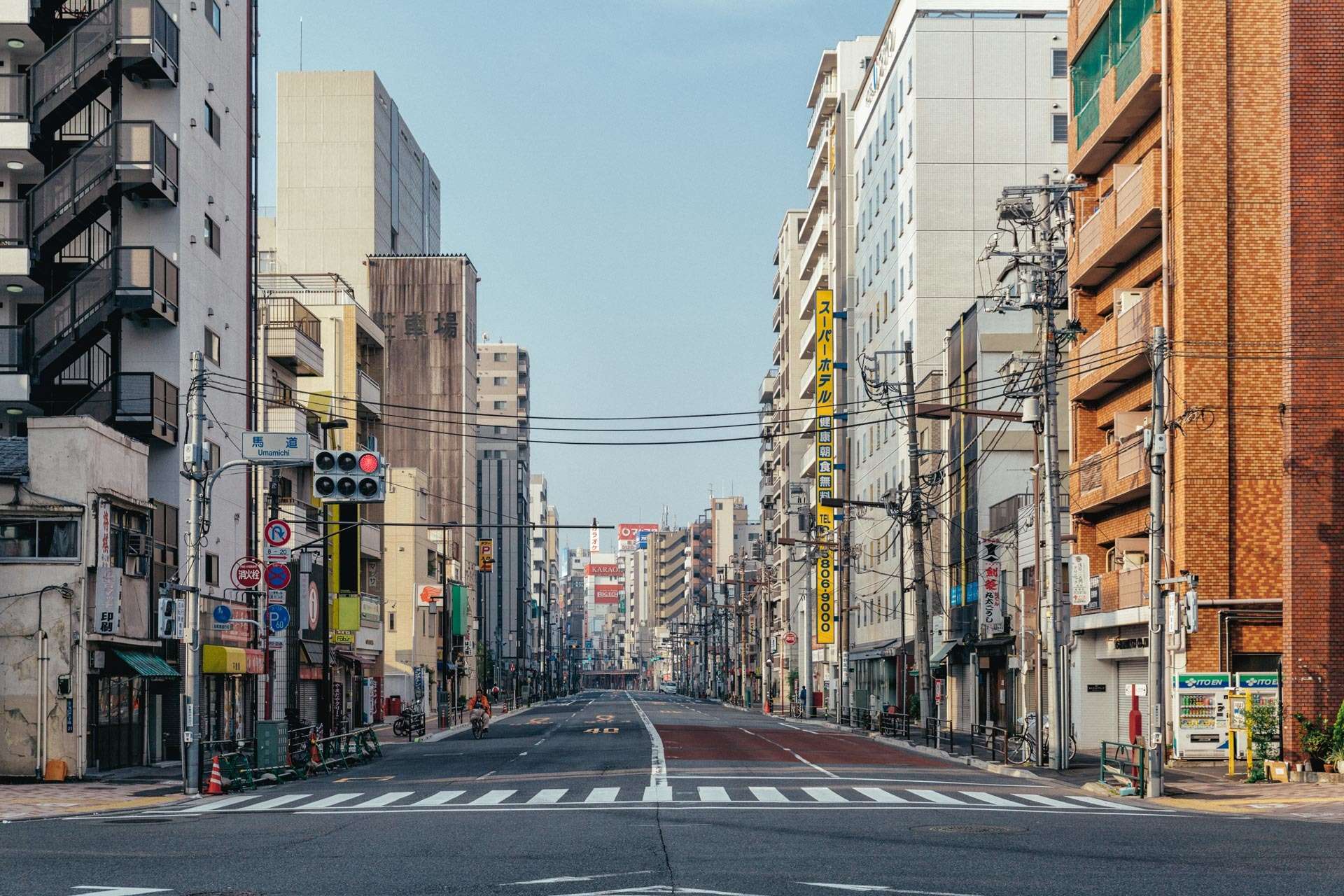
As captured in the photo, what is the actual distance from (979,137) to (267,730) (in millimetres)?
53929

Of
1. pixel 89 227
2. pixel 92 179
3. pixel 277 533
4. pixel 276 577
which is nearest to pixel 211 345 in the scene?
pixel 89 227

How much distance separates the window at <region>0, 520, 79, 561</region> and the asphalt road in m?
8.55

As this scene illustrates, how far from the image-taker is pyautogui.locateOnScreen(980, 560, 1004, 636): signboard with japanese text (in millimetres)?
54375

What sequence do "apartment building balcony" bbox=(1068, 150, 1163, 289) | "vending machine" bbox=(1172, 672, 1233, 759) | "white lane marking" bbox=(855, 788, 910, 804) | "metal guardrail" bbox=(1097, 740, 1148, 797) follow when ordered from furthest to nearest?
"apartment building balcony" bbox=(1068, 150, 1163, 289), "vending machine" bbox=(1172, 672, 1233, 759), "metal guardrail" bbox=(1097, 740, 1148, 797), "white lane marking" bbox=(855, 788, 910, 804)

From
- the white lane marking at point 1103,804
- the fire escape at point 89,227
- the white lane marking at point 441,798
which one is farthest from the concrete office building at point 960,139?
the white lane marking at point 441,798

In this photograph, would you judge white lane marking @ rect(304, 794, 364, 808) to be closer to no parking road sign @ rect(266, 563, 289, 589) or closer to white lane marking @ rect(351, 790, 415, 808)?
white lane marking @ rect(351, 790, 415, 808)

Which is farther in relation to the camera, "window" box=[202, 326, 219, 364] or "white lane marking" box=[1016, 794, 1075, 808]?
"window" box=[202, 326, 219, 364]

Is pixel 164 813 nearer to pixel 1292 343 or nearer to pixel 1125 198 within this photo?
pixel 1292 343

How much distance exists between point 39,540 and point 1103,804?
2599 cm

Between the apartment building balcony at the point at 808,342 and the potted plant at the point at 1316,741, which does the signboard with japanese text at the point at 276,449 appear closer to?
the potted plant at the point at 1316,741

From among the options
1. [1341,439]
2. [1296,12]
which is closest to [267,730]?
[1341,439]

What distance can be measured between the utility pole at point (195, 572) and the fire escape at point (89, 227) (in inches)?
471

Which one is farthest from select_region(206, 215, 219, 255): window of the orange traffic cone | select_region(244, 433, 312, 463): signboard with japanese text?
the orange traffic cone

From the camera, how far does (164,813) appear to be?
27.3 metres
